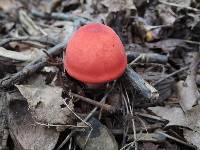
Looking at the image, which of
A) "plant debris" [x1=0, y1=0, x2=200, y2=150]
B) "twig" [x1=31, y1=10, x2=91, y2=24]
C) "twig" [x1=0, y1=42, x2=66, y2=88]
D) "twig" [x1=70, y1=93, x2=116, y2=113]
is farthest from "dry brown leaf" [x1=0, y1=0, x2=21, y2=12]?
"twig" [x1=70, y1=93, x2=116, y2=113]

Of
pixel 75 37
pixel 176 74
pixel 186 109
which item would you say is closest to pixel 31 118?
pixel 75 37

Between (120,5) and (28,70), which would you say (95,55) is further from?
(120,5)

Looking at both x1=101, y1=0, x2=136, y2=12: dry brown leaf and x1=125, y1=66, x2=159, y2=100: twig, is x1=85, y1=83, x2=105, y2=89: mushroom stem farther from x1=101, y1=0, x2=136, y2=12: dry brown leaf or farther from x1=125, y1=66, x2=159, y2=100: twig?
x1=101, y1=0, x2=136, y2=12: dry brown leaf

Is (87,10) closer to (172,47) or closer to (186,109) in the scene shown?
(172,47)

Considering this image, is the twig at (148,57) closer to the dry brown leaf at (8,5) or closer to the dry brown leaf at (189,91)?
the dry brown leaf at (189,91)

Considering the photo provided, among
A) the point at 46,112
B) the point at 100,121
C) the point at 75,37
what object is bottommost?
the point at 100,121
